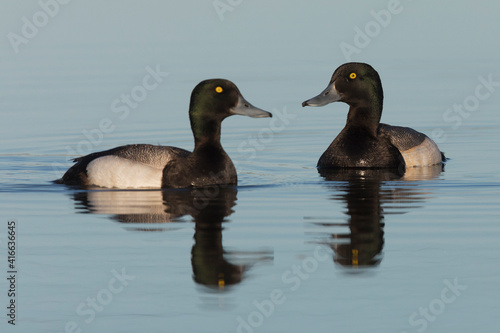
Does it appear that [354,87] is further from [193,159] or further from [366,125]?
[193,159]

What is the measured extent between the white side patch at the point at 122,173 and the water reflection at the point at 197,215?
0.20 meters

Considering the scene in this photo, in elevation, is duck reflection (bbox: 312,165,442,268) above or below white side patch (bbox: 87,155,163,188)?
below

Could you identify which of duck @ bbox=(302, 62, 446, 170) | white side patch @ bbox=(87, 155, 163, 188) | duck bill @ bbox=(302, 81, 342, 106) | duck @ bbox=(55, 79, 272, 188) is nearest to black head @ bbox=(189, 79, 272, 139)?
duck @ bbox=(55, 79, 272, 188)

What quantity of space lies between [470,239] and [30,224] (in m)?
4.38

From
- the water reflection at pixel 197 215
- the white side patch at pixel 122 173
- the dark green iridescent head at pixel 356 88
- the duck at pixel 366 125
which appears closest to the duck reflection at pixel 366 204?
the duck at pixel 366 125

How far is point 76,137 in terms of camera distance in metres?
17.4

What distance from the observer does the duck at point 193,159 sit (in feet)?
41.1

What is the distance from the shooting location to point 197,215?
11.0 metres

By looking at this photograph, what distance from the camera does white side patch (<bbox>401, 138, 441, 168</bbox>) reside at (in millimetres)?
15102

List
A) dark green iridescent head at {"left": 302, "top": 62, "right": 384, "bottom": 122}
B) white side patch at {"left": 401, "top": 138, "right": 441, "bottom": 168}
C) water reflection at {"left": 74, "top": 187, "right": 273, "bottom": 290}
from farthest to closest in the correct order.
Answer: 1. dark green iridescent head at {"left": 302, "top": 62, "right": 384, "bottom": 122}
2. white side patch at {"left": 401, "top": 138, "right": 441, "bottom": 168}
3. water reflection at {"left": 74, "top": 187, "right": 273, "bottom": 290}

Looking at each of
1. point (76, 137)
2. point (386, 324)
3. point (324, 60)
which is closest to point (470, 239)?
point (386, 324)

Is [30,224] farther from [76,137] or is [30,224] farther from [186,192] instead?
[76,137]

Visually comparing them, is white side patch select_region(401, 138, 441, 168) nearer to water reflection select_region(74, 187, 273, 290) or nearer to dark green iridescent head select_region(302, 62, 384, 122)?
dark green iridescent head select_region(302, 62, 384, 122)

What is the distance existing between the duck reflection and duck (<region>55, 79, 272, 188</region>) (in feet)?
4.80
